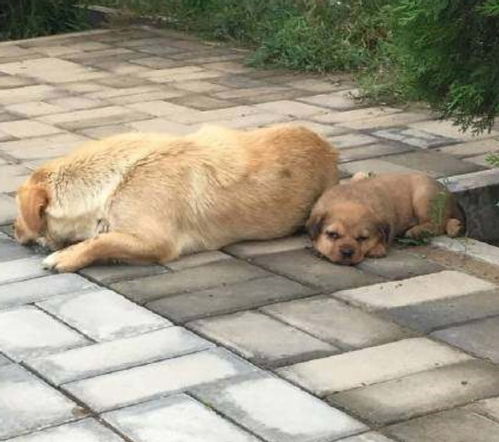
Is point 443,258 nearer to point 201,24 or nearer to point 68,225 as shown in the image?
point 68,225

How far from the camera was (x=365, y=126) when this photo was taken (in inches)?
347

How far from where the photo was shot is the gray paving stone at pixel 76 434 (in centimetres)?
424

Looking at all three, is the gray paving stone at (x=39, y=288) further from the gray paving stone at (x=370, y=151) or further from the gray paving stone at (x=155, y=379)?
the gray paving stone at (x=370, y=151)

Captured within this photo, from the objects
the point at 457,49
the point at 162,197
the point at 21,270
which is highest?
the point at 457,49

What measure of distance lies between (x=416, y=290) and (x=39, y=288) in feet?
5.43

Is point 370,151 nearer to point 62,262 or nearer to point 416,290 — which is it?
point 416,290

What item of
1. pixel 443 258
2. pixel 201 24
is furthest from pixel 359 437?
pixel 201 24

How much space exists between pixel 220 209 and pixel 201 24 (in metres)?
6.89

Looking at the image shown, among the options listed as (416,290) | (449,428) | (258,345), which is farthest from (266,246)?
(449,428)

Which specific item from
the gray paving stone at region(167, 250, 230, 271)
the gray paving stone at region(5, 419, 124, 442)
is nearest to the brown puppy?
the gray paving stone at region(167, 250, 230, 271)

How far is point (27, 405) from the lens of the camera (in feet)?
14.8

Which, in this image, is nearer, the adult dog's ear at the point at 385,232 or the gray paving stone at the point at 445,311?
the gray paving stone at the point at 445,311

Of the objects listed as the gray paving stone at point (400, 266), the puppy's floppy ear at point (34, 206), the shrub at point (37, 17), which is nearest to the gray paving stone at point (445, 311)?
the gray paving stone at point (400, 266)

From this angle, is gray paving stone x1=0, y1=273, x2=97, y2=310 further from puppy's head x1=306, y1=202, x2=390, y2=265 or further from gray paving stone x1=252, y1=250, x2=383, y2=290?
puppy's head x1=306, y1=202, x2=390, y2=265
